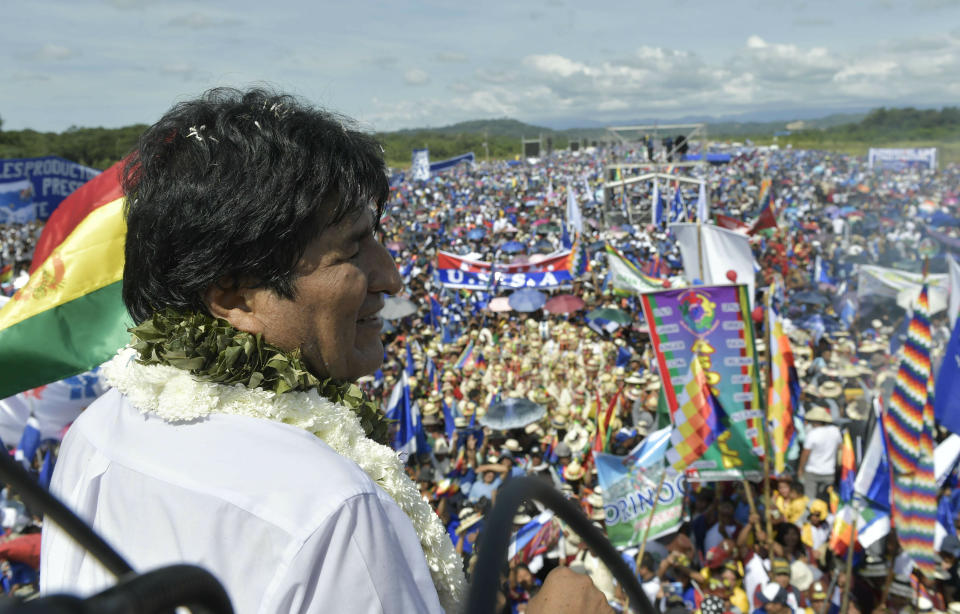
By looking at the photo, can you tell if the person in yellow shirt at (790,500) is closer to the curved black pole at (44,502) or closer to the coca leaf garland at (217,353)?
the coca leaf garland at (217,353)

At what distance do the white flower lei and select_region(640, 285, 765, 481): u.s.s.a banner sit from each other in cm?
472

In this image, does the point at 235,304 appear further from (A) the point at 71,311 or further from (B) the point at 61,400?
(B) the point at 61,400

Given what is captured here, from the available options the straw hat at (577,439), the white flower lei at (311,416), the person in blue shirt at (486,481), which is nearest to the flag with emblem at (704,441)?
the person in blue shirt at (486,481)

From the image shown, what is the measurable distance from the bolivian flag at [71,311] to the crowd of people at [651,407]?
4.68ft

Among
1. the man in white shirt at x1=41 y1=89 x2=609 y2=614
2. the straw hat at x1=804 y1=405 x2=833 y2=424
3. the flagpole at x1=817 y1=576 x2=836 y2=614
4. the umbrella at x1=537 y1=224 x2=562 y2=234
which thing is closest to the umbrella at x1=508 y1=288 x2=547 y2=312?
the straw hat at x1=804 y1=405 x2=833 y2=424

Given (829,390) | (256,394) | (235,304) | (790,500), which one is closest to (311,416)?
(256,394)

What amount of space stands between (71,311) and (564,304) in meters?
11.5

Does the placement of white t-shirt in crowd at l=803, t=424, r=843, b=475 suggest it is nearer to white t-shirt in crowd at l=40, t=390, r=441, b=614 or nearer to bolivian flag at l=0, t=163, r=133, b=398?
bolivian flag at l=0, t=163, r=133, b=398

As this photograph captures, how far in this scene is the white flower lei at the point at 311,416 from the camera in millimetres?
1068

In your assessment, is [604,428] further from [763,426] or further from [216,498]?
[216,498]

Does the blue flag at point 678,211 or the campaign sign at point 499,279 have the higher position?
the blue flag at point 678,211

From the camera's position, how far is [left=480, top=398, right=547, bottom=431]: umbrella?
7828 mm

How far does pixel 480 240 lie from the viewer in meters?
25.3

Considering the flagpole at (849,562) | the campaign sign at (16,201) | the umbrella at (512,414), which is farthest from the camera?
the campaign sign at (16,201)
